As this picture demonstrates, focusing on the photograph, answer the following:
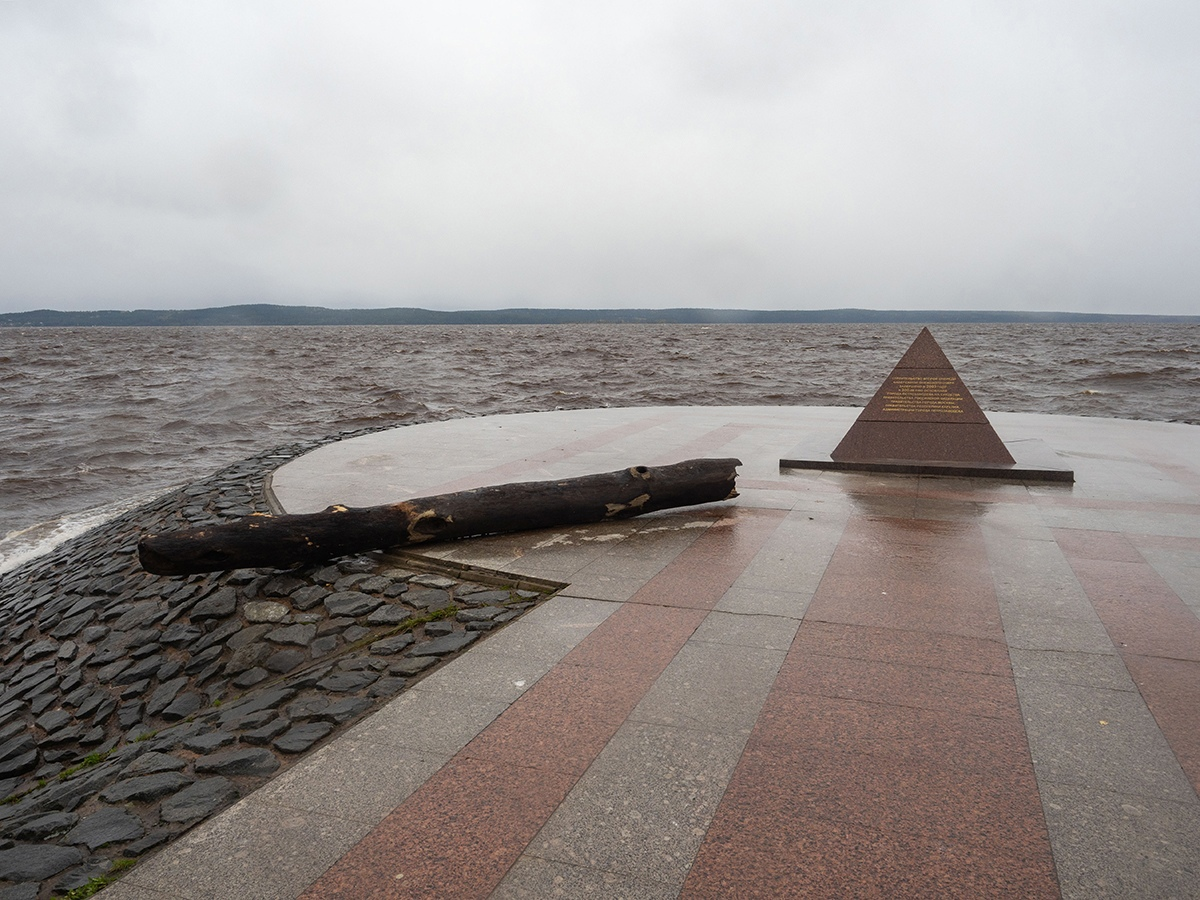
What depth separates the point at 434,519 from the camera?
5.47 meters

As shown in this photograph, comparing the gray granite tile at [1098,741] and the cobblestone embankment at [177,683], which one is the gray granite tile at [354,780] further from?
the gray granite tile at [1098,741]

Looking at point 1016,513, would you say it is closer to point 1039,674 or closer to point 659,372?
point 1039,674

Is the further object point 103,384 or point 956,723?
point 103,384

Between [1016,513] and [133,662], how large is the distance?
21.2 ft

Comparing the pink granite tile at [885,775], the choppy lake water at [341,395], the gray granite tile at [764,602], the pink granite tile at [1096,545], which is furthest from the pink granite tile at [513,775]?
the choppy lake water at [341,395]

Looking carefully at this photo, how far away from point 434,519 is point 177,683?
69.6 inches

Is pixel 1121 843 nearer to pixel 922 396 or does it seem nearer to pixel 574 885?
Result: pixel 574 885

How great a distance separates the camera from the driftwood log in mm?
4797

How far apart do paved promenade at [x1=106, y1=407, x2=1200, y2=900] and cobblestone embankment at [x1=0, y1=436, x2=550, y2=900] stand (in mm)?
236

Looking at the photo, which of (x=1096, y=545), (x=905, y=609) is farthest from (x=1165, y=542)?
(x=905, y=609)

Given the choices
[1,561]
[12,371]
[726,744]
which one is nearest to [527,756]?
[726,744]

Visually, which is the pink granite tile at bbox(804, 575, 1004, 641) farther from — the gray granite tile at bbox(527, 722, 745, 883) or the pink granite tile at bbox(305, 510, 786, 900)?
the gray granite tile at bbox(527, 722, 745, 883)

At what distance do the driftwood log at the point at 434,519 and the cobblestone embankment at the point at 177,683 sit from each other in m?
0.24

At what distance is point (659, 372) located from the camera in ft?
133
